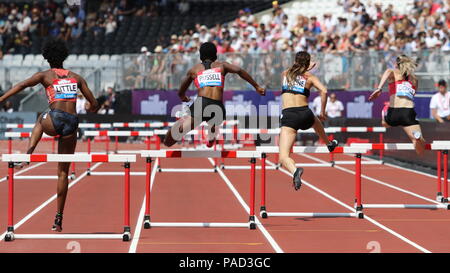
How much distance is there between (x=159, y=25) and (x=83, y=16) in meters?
3.97

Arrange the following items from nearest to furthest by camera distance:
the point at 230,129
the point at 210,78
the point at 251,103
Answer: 1. the point at 210,78
2. the point at 230,129
3. the point at 251,103

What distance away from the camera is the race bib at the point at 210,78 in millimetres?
12188

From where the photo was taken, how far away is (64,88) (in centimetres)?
1113

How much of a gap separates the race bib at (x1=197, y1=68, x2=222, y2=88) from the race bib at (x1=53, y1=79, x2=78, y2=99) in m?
1.78

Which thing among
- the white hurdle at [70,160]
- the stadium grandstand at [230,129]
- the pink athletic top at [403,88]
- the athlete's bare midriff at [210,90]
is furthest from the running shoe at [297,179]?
the pink athletic top at [403,88]

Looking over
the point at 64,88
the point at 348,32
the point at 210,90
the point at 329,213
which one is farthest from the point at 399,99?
the point at 348,32

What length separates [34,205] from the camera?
14.6m

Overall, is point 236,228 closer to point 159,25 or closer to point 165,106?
point 165,106

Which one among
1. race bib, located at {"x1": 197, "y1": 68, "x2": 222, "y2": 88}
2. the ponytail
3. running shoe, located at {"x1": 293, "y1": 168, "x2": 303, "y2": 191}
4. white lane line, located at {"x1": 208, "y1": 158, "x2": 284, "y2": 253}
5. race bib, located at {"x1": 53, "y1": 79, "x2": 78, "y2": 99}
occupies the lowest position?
white lane line, located at {"x1": 208, "y1": 158, "x2": 284, "y2": 253}

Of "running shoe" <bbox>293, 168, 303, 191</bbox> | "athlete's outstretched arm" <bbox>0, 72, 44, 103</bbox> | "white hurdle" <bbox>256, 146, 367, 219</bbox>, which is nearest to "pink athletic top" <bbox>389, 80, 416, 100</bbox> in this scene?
"white hurdle" <bbox>256, 146, 367, 219</bbox>

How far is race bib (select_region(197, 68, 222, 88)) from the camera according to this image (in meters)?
12.2

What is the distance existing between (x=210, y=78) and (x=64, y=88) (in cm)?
200

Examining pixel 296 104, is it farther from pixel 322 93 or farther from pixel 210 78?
pixel 210 78

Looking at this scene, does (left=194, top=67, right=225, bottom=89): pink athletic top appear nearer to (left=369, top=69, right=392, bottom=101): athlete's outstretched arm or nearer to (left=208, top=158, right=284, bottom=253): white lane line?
(left=208, top=158, right=284, bottom=253): white lane line
